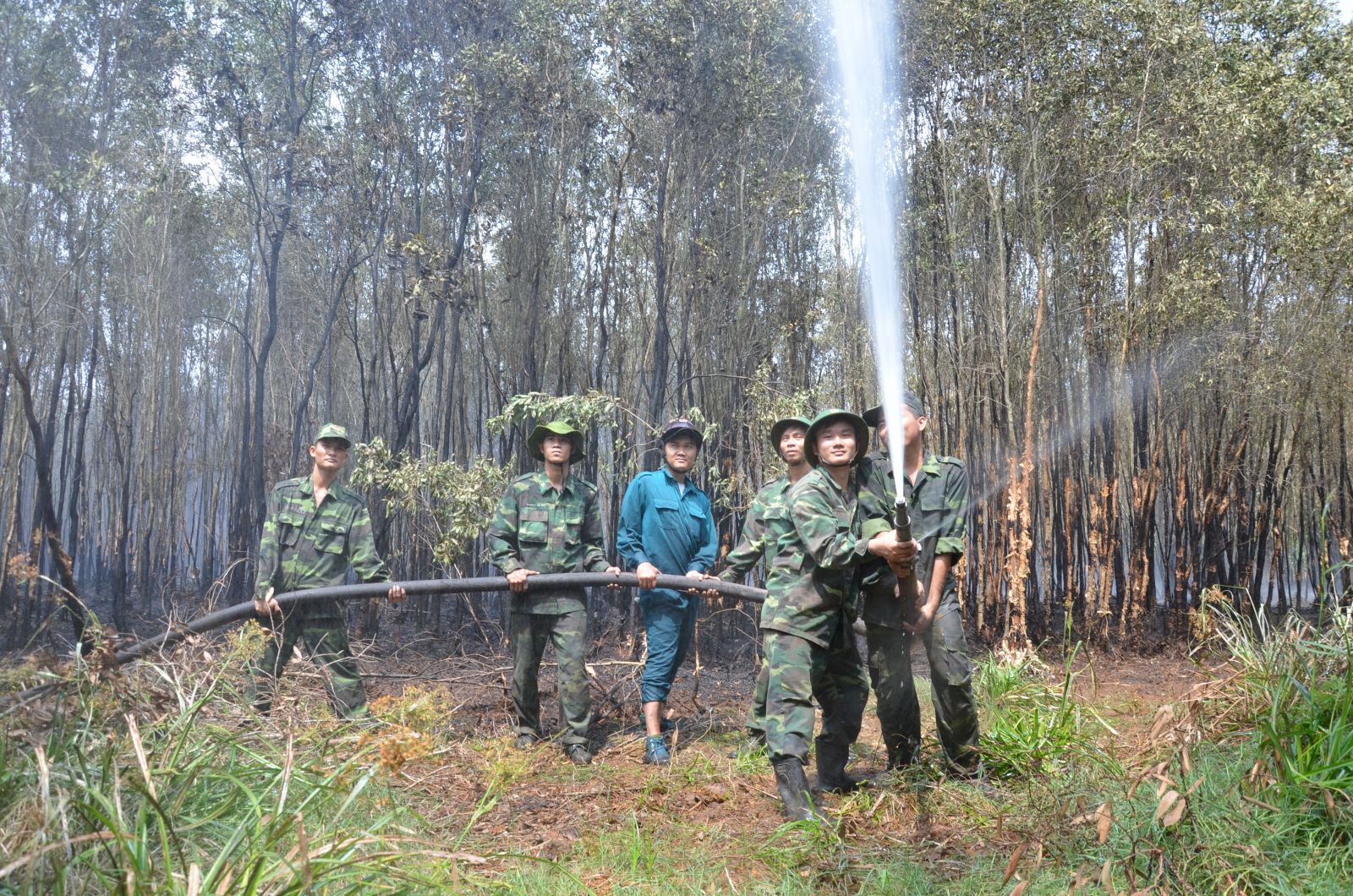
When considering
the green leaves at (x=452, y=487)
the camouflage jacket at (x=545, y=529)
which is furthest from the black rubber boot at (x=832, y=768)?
the green leaves at (x=452, y=487)

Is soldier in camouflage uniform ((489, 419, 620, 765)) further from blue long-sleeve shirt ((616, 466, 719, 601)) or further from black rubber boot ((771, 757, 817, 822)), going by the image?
black rubber boot ((771, 757, 817, 822))

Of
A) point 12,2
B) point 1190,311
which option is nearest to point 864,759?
point 1190,311

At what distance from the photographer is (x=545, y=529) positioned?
5.09 meters

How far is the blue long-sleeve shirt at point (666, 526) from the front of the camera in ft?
17.1

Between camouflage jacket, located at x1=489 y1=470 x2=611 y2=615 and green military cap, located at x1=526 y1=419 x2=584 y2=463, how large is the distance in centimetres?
15

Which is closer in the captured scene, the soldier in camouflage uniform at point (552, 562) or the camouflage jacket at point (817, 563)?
the camouflage jacket at point (817, 563)

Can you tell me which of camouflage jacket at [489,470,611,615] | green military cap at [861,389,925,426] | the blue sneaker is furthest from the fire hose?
green military cap at [861,389,925,426]

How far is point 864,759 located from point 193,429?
12493mm

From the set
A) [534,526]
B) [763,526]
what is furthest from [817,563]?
[534,526]

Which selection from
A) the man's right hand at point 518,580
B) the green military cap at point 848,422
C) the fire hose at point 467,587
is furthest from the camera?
the man's right hand at point 518,580

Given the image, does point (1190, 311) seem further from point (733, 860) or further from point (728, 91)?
point (733, 860)

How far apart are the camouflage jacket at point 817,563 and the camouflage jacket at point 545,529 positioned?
142 centimetres

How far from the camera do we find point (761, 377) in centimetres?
770

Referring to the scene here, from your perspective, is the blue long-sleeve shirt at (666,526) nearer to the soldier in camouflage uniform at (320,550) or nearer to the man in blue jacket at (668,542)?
the man in blue jacket at (668,542)
